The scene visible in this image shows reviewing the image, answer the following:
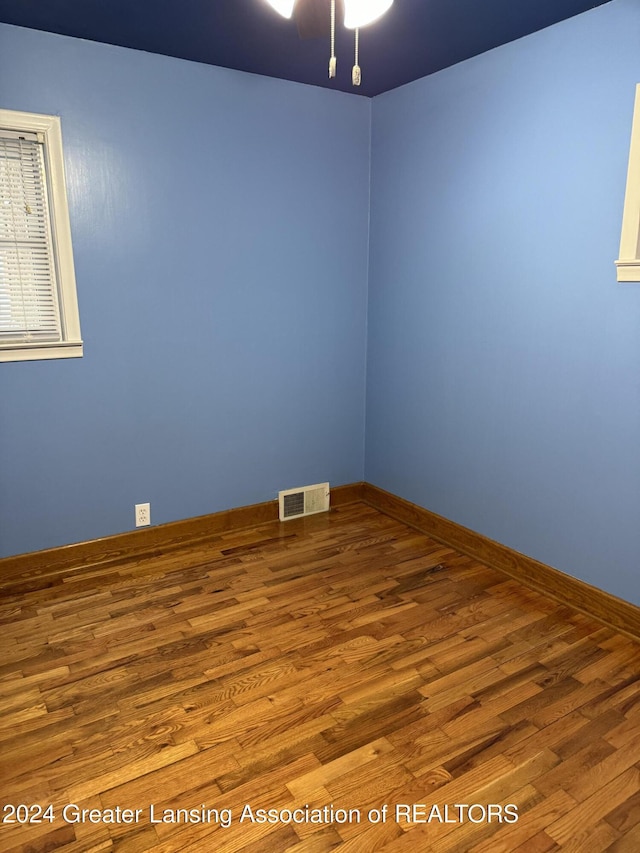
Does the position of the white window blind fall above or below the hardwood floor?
above

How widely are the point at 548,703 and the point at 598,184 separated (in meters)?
2.02

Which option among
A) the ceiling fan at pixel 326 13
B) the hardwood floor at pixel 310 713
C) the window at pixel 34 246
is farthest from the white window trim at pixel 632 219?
the window at pixel 34 246

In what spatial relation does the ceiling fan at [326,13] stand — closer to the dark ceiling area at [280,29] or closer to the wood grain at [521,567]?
the dark ceiling area at [280,29]

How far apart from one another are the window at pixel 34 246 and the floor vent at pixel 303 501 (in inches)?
58.6

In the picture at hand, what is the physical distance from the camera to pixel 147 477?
323cm

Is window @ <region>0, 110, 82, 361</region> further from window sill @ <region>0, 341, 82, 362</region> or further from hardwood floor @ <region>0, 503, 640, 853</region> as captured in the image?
hardwood floor @ <region>0, 503, 640, 853</region>

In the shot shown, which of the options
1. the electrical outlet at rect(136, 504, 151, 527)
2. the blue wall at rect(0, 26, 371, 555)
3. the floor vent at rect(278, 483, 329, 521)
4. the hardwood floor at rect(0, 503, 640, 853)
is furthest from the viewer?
the floor vent at rect(278, 483, 329, 521)

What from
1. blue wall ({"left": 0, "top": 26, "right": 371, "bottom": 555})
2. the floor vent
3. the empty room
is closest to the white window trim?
the empty room

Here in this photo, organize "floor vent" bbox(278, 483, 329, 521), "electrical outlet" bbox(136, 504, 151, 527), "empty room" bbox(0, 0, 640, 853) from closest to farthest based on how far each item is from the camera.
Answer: "empty room" bbox(0, 0, 640, 853), "electrical outlet" bbox(136, 504, 151, 527), "floor vent" bbox(278, 483, 329, 521)

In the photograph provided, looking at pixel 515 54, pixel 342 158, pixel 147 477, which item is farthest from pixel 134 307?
pixel 515 54

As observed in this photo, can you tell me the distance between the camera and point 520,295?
2814mm

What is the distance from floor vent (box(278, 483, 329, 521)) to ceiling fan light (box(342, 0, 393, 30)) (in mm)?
2525

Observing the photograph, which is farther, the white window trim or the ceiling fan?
the white window trim

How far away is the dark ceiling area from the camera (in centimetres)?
231
